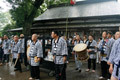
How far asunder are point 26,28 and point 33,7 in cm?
260

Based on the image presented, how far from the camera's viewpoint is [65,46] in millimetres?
4355

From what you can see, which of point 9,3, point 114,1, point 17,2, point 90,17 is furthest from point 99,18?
point 9,3

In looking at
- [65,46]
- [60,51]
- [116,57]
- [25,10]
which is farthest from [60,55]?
[25,10]

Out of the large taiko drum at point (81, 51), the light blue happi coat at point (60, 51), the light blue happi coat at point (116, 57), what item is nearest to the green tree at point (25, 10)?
the large taiko drum at point (81, 51)

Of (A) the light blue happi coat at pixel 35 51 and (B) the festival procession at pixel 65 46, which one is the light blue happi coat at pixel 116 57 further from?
(A) the light blue happi coat at pixel 35 51

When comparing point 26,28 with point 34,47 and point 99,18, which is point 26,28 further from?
point 34,47

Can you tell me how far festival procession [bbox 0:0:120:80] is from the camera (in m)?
4.43

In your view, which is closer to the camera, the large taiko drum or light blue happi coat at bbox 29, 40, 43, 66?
light blue happi coat at bbox 29, 40, 43, 66

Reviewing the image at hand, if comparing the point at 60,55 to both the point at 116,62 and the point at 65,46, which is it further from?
the point at 116,62

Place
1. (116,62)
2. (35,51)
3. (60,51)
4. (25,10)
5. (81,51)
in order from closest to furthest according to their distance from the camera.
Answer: (116,62) < (60,51) < (35,51) < (81,51) < (25,10)

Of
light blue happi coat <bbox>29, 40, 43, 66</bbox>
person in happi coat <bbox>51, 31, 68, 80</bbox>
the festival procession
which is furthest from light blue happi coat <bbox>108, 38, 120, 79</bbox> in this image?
light blue happi coat <bbox>29, 40, 43, 66</bbox>

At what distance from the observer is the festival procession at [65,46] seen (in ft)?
14.5

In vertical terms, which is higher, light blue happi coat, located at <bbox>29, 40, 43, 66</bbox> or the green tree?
the green tree

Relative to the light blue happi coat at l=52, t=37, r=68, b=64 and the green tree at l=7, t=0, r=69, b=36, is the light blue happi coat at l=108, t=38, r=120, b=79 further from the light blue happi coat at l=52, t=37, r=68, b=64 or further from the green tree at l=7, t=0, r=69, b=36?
the green tree at l=7, t=0, r=69, b=36
